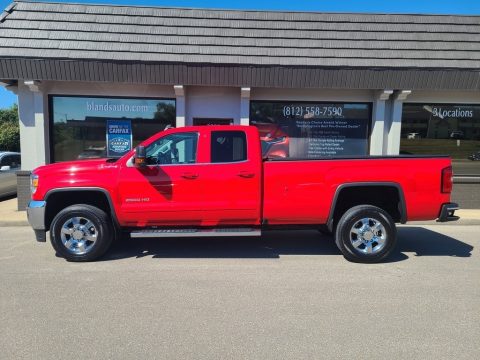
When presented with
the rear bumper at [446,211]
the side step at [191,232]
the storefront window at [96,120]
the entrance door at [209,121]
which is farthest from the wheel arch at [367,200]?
the storefront window at [96,120]

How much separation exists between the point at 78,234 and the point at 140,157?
143 centimetres

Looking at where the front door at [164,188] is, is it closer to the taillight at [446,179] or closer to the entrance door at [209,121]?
the taillight at [446,179]

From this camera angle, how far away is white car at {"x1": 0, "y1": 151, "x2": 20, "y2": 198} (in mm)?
10680

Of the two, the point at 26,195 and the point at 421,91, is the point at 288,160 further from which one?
the point at 26,195

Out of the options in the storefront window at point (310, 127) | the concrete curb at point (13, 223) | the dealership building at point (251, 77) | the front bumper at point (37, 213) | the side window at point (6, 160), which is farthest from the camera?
the side window at point (6, 160)

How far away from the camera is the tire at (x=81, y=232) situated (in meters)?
5.29

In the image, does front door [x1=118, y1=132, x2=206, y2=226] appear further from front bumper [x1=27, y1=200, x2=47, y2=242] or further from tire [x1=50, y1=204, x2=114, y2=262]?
front bumper [x1=27, y1=200, x2=47, y2=242]

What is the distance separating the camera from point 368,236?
5398 millimetres

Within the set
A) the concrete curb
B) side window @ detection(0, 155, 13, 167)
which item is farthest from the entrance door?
side window @ detection(0, 155, 13, 167)

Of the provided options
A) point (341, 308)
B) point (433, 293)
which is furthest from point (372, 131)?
point (341, 308)

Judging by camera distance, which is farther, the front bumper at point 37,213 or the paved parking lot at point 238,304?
the front bumper at point 37,213

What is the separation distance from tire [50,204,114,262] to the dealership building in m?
4.28

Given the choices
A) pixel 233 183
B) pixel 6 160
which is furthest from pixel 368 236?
pixel 6 160

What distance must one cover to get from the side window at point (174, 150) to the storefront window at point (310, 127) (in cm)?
433
